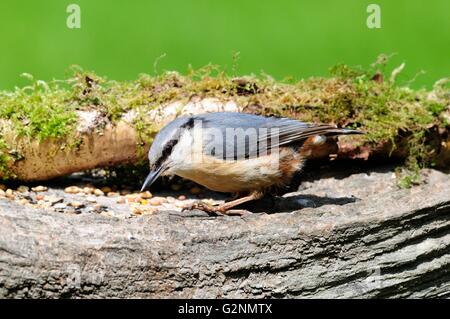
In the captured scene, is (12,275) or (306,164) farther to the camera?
(306,164)

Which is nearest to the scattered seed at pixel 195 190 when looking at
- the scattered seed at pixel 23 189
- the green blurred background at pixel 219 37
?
the scattered seed at pixel 23 189

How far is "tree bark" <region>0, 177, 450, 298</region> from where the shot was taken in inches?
127

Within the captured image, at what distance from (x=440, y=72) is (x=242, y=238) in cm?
450

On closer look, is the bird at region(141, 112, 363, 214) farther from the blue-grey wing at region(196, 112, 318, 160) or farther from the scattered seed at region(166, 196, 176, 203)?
the scattered seed at region(166, 196, 176, 203)

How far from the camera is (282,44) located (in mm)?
7566

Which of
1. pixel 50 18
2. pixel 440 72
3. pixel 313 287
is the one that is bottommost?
pixel 313 287

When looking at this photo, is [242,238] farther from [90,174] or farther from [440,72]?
[440,72]

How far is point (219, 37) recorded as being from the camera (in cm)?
Answer: 754

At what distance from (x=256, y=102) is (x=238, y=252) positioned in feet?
4.25

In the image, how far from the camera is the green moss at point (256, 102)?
14.2 feet

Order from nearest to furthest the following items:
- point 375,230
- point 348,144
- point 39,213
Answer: point 39,213 < point 375,230 < point 348,144

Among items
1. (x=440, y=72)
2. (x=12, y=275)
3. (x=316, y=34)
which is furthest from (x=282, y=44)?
(x=12, y=275)

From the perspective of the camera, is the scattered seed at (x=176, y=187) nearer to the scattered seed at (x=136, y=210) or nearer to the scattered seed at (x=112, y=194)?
the scattered seed at (x=112, y=194)

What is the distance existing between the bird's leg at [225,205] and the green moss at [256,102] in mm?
598
